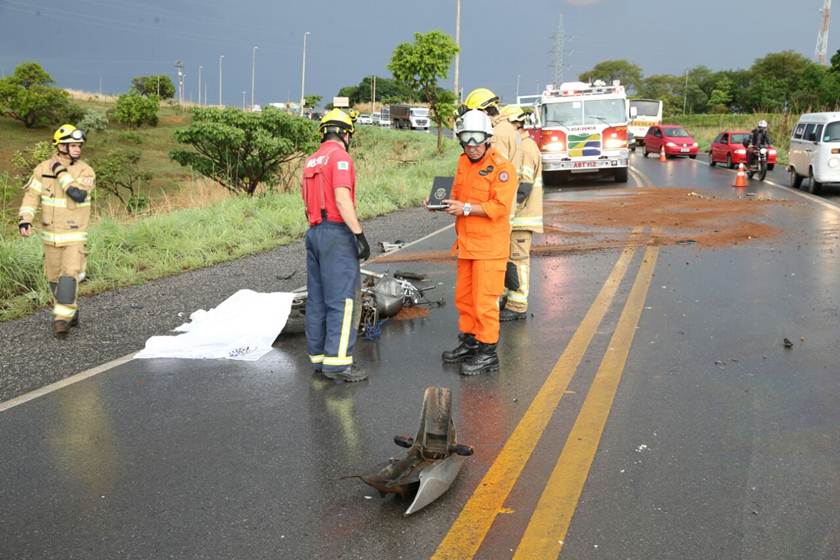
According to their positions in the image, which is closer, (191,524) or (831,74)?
(191,524)

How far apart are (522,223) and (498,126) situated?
0.92 metres

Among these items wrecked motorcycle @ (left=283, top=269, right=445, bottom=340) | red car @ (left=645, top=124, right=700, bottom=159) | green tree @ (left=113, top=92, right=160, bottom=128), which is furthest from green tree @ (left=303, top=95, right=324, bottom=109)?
wrecked motorcycle @ (left=283, top=269, right=445, bottom=340)

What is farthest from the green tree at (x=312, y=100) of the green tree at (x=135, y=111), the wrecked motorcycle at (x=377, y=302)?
the wrecked motorcycle at (x=377, y=302)

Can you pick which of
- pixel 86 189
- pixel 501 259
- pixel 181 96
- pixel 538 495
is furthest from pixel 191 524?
pixel 181 96

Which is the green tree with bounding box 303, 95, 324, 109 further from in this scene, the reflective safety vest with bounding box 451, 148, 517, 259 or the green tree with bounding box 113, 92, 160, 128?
the reflective safety vest with bounding box 451, 148, 517, 259

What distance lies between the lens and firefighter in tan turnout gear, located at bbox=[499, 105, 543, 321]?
765 centimetres

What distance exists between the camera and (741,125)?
55.5m

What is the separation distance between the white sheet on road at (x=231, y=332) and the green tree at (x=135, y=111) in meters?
57.8

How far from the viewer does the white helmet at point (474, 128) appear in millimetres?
5938

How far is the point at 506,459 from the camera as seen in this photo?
433 centimetres

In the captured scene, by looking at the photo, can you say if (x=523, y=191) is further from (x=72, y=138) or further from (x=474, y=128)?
(x=72, y=138)

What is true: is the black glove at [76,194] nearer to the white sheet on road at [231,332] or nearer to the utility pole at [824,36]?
the white sheet on road at [231,332]

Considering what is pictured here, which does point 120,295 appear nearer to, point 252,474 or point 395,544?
point 252,474

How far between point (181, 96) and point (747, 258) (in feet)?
293
